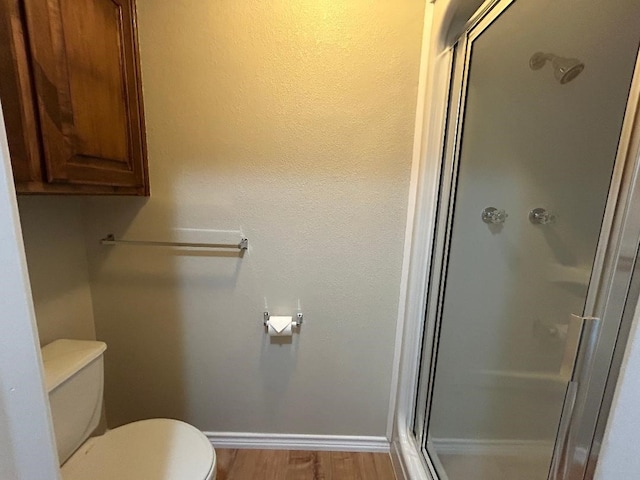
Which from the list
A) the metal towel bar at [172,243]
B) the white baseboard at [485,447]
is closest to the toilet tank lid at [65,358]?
the metal towel bar at [172,243]

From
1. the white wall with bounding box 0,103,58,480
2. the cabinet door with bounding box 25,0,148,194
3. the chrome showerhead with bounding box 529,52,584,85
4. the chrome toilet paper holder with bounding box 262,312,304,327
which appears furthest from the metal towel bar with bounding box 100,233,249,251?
the chrome showerhead with bounding box 529,52,584,85

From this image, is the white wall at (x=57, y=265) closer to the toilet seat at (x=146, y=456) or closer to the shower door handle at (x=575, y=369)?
the toilet seat at (x=146, y=456)

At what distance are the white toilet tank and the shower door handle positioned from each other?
1390 millimetres

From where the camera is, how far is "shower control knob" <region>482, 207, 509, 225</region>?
1407mm

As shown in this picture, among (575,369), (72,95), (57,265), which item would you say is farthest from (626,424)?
(57,265)

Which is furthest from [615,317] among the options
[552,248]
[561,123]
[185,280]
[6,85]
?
[185,280]

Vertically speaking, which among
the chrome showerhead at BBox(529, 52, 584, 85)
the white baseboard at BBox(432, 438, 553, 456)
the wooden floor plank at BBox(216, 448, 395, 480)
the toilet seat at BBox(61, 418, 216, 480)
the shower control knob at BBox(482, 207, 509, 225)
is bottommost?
the wooden floor plank at BBox(216, 448, 395, 480)

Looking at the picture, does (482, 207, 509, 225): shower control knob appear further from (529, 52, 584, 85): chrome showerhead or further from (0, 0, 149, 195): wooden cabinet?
(0, 0, 149, 195): wooden cabinet

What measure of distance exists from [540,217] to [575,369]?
846mm

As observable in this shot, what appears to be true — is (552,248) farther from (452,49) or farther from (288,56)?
(288,56)

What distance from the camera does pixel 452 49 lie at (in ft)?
4.08

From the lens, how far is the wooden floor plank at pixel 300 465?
1.58m

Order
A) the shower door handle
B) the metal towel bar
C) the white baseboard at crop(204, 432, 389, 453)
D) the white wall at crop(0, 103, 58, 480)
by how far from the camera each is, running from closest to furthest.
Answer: the white wall at crop(0, 103, 58, 480)
the shower door handle
the metal towel bar
the white baseboard at crop(204, 432, 389, 453)

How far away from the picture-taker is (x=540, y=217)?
1.35 metres
